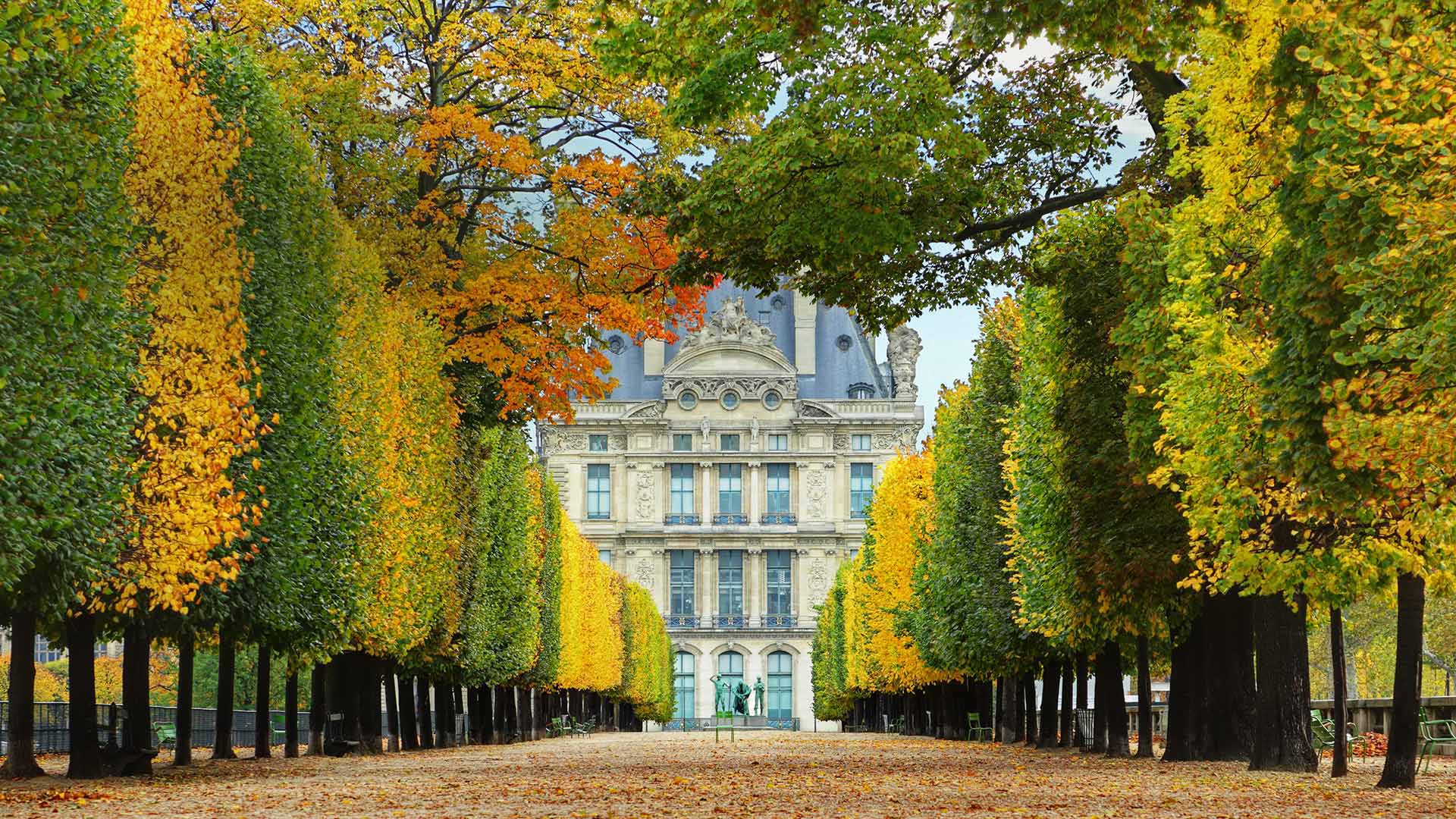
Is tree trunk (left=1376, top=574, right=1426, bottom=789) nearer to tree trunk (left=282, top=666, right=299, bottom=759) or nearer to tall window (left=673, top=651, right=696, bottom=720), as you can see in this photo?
tree trunk (left=282, top=666, right=299, bottom=759)

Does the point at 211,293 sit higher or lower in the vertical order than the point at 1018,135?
lower

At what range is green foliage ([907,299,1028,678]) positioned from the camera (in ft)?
143

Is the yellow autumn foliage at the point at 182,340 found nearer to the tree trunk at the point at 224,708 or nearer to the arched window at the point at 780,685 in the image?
the tree trunk at the point at 224,708

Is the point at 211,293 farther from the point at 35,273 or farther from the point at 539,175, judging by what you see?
the point at 539,175

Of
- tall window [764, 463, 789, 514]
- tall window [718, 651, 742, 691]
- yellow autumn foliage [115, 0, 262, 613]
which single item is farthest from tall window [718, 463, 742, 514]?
yellow autumn foliage [115, 0, 262, 613]

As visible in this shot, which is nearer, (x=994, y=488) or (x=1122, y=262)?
(x=1122, y=262)

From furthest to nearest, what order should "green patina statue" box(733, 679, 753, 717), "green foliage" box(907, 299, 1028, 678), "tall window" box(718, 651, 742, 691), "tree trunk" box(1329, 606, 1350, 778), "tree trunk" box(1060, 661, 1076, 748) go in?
1. "tall window" box(718, 651, 742, 691)
2. "green patina statue" box(733, 679, 753, 717)
3. "tree trunk" box(1060, 661, 1076, 748)
4. "green foliage" box(907, 299, 1028, 678)
5. "tree trunk" box(1329, 606, 1350, 778)

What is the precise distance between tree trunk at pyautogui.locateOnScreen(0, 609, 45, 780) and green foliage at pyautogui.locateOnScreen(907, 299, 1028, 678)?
2230cm

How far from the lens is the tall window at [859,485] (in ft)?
461

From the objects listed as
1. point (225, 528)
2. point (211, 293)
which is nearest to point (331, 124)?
point (211, 293)

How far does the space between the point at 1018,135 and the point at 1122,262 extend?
235 centimetres

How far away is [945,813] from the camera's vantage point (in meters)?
16.7

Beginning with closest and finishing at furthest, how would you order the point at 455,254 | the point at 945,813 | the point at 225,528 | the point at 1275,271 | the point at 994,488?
1. the point at 945,813
2. the point at 1275,271
3. the point at 225,528
4. the point at 455,254
5. the point at 994,488

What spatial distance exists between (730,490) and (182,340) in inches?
4649
